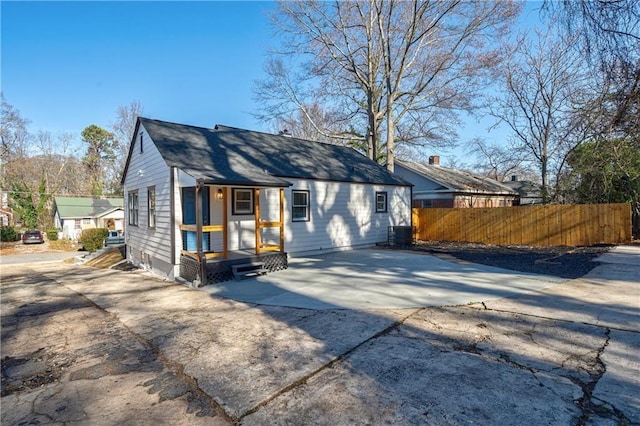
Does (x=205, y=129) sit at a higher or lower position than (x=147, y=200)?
higher

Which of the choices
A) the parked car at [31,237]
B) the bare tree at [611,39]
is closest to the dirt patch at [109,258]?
the bare tree at [611,39]

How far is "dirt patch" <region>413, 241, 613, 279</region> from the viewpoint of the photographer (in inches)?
340

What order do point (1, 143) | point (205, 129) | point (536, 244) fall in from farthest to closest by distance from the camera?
point (1, 143), point (536, 244), point (205, 129)

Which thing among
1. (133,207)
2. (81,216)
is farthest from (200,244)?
(81,216)

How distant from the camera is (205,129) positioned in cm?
1201

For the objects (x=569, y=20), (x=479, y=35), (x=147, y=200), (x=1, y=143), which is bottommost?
(x=147, y=200)

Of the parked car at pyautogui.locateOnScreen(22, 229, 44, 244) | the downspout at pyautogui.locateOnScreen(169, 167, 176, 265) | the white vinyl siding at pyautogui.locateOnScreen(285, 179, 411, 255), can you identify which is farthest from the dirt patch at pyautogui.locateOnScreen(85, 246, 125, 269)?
the parked car at pyautogui.locateOnScreen(22, 229, 44, 244)

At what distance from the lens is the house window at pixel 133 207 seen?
40.9ft

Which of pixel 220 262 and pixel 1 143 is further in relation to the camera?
pixel 1 143

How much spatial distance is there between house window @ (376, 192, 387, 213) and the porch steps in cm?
726

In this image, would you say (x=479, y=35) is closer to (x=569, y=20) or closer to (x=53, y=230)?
(x=569, y=20)

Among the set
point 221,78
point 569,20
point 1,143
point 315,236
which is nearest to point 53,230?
point 1,143

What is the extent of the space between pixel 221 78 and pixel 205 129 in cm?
796

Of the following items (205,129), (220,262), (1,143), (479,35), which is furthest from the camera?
(1,143)
